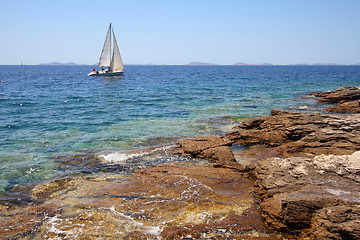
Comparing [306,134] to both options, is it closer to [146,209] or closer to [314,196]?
[314,196]

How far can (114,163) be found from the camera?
1073 centimetres

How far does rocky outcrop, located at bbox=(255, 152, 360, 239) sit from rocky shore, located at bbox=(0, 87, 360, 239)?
0.02 meters

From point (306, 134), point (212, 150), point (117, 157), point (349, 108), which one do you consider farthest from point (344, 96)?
point (117, 157)

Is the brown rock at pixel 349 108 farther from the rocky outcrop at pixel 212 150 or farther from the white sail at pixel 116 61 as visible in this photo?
the white sail at pixel 116 61

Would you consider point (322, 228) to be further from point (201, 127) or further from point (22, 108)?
point (22, 108)

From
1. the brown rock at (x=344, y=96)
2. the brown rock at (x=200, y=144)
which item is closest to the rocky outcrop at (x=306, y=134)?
the brown rock at (x=200, y=144)

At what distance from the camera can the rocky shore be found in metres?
5.94

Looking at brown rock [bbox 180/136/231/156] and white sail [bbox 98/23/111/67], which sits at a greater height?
white sail [bbox 98/23/111/67]

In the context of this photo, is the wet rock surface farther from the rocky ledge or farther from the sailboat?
the sailboat

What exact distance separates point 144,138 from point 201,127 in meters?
4.30

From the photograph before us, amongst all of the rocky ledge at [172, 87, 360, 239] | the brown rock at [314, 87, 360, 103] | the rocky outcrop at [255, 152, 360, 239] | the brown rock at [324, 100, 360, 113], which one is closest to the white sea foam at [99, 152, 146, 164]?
the rocky ledge at [172, 87, 360, 239]

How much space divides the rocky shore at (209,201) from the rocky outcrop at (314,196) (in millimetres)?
21

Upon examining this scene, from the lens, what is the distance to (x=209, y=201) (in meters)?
7.25

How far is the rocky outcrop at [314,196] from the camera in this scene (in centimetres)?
547
